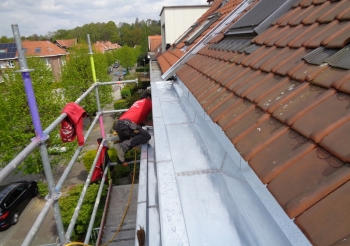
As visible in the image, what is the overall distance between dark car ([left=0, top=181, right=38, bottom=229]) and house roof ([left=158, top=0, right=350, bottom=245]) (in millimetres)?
10781

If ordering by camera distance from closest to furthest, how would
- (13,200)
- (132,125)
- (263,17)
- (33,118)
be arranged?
1. (33,118)
2. (263,17)
3. (132,125)
4. (13,200)

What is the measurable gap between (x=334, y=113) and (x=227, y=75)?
1.61 meters

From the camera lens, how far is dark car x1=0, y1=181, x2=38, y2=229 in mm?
10367

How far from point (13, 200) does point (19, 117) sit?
372 cm

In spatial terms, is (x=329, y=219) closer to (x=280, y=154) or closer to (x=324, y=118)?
(x=280, y=154)

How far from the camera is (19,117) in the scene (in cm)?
1211

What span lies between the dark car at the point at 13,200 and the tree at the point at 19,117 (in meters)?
0.91

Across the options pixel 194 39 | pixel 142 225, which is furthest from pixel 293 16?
pixel 194 39

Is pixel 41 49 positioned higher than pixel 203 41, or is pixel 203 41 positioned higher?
pixel 203 41

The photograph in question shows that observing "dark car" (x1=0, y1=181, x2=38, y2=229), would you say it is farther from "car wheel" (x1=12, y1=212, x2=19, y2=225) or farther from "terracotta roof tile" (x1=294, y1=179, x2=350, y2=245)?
"terracotta roof tile" (x1=294, y1=179, x2=350, y2=245)

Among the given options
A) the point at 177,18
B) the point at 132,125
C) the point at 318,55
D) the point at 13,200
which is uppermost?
the point at 177,18

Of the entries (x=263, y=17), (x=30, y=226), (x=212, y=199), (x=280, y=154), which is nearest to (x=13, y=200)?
(x=30, y=226)

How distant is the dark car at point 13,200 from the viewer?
10.4 m

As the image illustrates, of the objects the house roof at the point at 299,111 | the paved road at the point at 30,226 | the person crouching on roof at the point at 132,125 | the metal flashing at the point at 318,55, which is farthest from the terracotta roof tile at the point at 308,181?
the paved road at the point at 30,226
